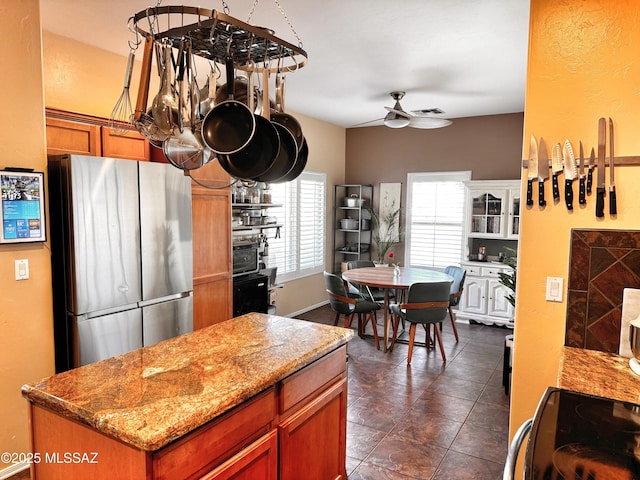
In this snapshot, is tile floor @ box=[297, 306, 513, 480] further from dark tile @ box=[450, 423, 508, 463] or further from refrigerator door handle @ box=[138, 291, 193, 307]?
refrigerator door handle @ box=[138, 291, 193, 307]

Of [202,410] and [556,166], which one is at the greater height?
[556,166]

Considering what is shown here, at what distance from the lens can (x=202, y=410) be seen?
140 centimetres

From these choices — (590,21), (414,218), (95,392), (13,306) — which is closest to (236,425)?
(95,392)

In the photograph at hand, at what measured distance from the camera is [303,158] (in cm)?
205

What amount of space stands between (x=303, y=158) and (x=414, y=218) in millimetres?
4804

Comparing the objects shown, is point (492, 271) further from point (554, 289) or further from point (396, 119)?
point (554, 289)

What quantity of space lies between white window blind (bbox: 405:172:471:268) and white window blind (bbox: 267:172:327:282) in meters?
1.34

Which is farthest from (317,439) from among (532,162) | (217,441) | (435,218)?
(435,218)

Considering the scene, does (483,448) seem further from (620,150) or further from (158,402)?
(158,402)

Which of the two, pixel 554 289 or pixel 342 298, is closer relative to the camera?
pixel 554 289

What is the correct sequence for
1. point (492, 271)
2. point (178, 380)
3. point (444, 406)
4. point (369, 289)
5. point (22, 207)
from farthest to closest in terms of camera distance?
point (492, 271) → point (369, 289) → point (444, 406) → point (22, 207) → point (178, 380)

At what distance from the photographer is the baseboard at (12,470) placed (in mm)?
2508

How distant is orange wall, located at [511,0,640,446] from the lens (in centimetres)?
193

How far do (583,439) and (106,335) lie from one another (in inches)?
104
